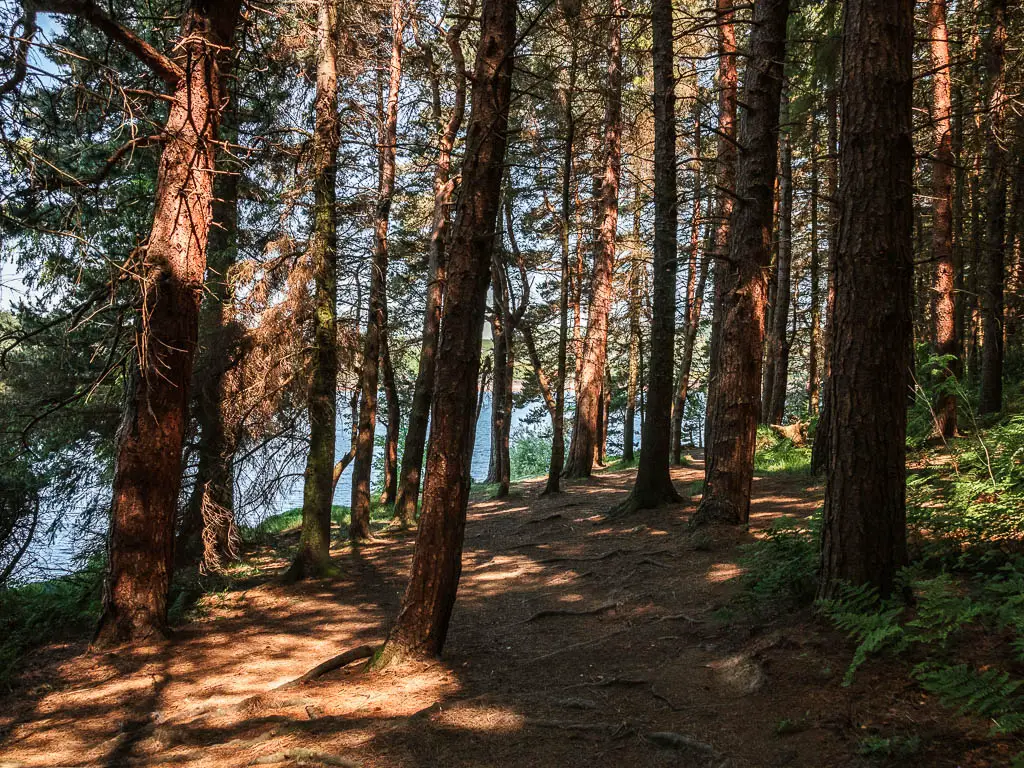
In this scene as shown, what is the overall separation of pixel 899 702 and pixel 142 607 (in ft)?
23.8

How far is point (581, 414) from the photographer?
17094 millimetres

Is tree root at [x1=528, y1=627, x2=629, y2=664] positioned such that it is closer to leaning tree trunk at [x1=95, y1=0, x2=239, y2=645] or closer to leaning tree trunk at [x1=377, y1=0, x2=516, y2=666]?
leaning tree trunk at [x1=377, y1=0, x2=516, y2=666]

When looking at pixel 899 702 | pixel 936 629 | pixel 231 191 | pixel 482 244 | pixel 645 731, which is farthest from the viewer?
pixel 231 191

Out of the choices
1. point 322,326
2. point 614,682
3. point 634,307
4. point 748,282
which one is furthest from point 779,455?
point 614,682

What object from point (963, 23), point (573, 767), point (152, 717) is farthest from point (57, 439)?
point (963, 23)

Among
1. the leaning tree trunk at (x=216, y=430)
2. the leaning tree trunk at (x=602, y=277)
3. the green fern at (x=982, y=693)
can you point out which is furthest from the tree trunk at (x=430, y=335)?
the green fern at (x=982, y=693)

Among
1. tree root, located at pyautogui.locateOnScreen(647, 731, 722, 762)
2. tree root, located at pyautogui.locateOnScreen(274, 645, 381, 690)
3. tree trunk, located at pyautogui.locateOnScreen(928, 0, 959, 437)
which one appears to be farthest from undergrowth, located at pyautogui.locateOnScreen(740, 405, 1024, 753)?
tree trunk, located at pyautogui.locateOnScreen(928, 0, 959, 437)

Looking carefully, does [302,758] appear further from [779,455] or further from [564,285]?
[779,455]

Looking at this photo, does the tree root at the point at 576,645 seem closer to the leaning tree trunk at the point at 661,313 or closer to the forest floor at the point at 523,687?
the forest floor at the point at 523,687

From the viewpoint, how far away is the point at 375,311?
11984 millimetres

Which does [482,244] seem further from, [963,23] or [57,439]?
[963,23]

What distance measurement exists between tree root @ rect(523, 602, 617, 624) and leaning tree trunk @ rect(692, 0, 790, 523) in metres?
2.20

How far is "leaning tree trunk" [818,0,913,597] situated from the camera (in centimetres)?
450

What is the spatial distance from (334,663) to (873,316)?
5.36 metres
